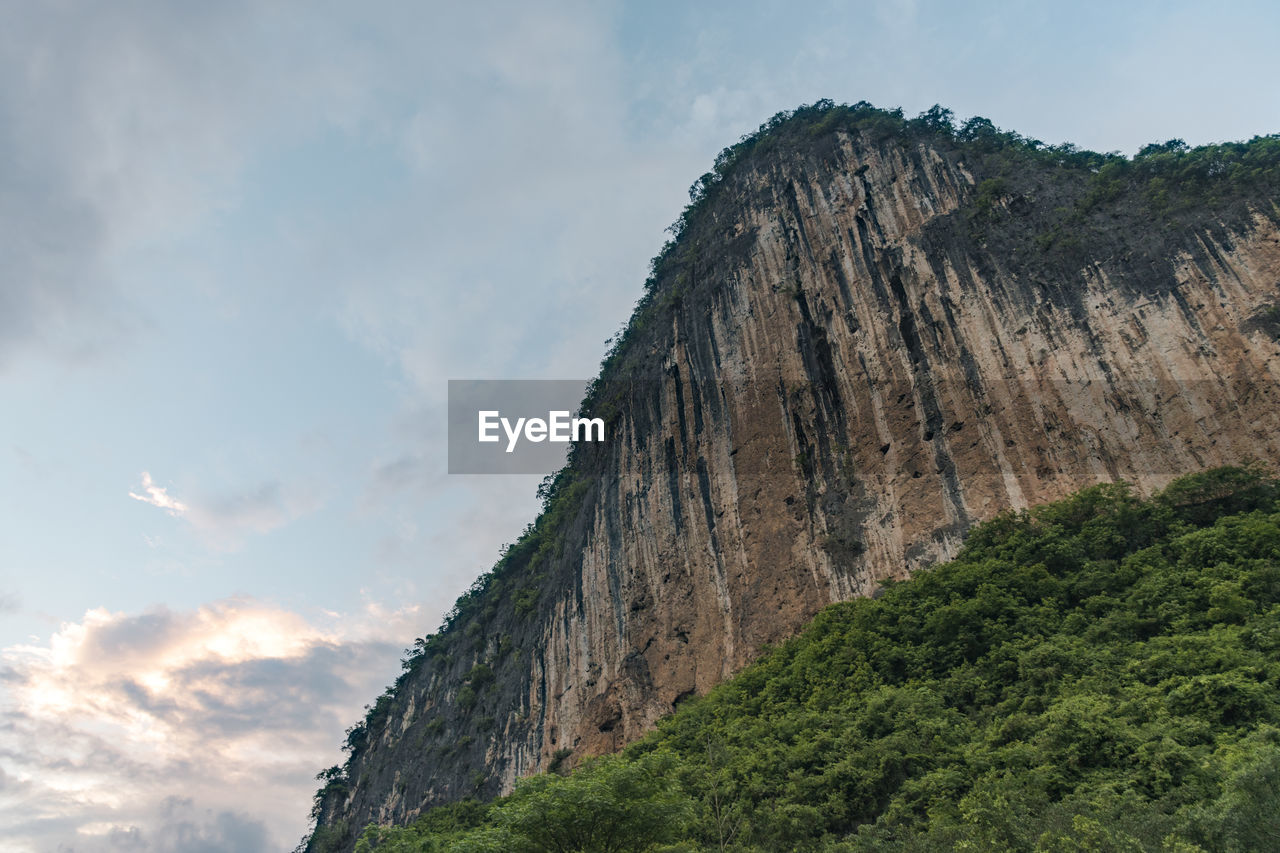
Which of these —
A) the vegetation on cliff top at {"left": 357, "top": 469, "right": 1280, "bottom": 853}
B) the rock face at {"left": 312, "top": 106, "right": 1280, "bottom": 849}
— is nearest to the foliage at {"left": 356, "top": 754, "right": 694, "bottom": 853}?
the vegetation on cliff top at {"left": 357, "top": 469, "right": 1280, "bottom": 853}

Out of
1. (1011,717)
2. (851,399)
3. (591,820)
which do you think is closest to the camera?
(591,820)

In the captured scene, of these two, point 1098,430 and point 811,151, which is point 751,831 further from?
point 811,151

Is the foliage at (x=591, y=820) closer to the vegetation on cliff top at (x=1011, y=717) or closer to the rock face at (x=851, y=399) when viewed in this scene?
the vegetation on cliff top at (x=1011, y=717)

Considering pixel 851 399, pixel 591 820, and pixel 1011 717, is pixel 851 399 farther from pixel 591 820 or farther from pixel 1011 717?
pixel 591 820

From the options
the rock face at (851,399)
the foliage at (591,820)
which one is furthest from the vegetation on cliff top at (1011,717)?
the rock face at (851,399)

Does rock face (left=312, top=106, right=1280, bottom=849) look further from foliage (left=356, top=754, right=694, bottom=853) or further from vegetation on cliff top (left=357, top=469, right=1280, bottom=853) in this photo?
foliage (left=356, top=754, right=694, bottom=853)

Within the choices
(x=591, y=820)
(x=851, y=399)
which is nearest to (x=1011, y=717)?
(x=591, y=820)
